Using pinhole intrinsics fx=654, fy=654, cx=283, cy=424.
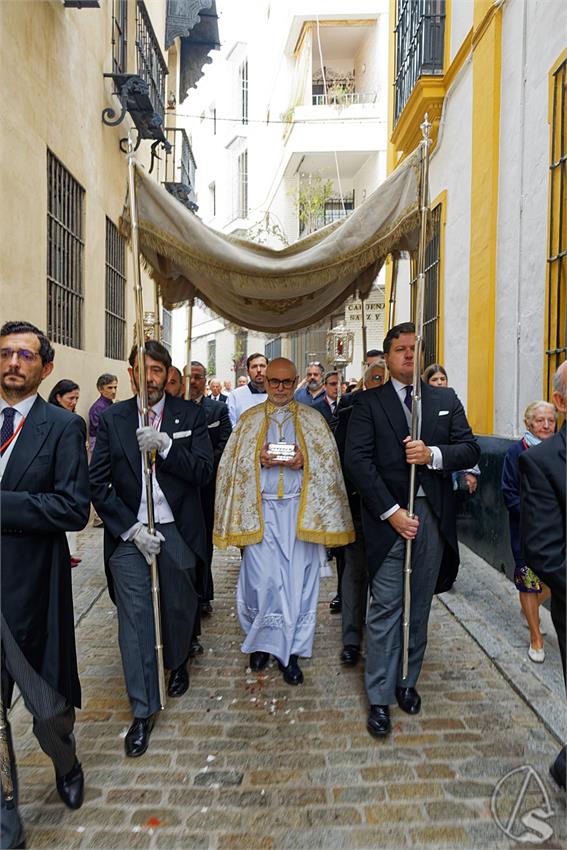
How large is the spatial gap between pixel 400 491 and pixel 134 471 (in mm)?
1525

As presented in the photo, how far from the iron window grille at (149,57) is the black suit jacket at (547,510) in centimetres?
1005

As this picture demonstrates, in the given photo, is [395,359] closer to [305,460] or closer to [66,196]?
[305,460]

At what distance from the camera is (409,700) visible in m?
3.78

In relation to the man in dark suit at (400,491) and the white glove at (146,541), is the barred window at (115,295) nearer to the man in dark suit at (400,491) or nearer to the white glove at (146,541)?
the white glove at (146,541)

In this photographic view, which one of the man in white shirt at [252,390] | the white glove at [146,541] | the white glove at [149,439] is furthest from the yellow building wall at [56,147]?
the white glove at [146,541]

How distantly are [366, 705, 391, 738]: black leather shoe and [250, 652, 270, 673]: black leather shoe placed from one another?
950 millimetres

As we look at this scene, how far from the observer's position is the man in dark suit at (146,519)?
3.52 meters

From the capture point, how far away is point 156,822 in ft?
9.09

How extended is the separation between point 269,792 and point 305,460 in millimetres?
2000

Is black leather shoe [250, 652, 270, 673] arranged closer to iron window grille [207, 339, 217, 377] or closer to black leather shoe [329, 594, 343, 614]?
black leather shoe [329, 594, 343, 614]

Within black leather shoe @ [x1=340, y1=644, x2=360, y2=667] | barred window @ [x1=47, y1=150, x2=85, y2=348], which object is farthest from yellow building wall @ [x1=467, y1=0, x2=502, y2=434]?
barred window @ [x1=47, y1=150, x2=85, y2=348]

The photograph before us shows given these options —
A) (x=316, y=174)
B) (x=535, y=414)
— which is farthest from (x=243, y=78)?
(x=535, y=414)

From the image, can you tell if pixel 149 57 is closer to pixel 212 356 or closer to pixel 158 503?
pixel 158 503

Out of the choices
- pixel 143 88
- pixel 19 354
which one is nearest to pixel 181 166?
pixel 143 88
